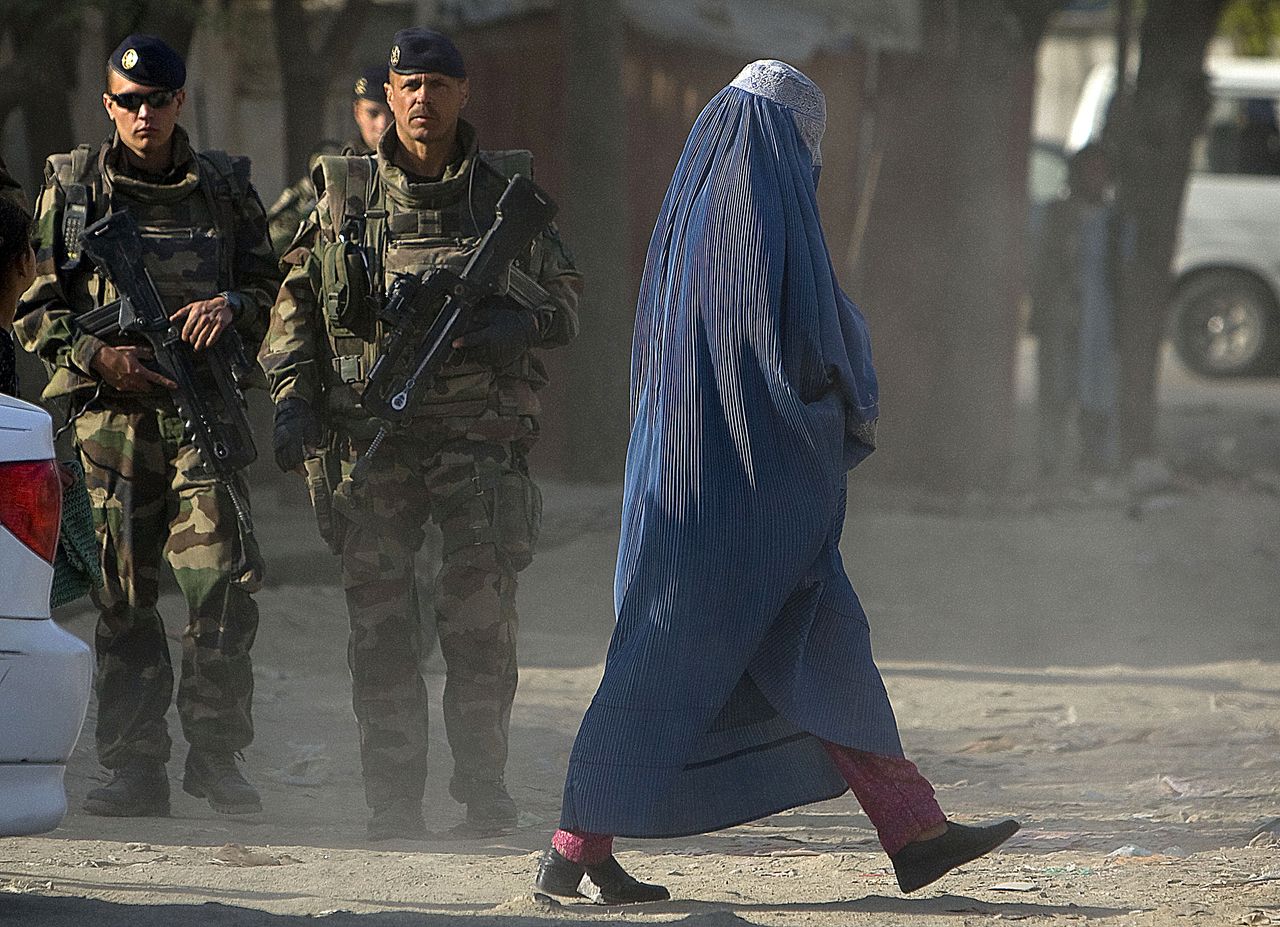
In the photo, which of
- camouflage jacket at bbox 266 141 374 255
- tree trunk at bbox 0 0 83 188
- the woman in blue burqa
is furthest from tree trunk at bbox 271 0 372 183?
the woman in blue burqa

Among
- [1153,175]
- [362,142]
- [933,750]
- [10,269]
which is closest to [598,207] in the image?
[1153,175]

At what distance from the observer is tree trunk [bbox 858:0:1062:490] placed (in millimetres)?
10000

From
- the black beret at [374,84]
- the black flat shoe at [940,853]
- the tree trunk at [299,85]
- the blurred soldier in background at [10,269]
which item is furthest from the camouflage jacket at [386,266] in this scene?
the tree trunk at [299,85]

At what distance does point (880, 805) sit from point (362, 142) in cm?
309

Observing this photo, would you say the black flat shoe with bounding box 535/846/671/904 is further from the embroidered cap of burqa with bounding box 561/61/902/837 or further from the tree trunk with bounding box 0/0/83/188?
the tree trunk with bounding box 0/0/83/188

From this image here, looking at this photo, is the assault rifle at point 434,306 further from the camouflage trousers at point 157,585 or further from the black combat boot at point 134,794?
the black combat boot at point 134,794

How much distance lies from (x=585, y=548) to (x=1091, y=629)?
2224mm

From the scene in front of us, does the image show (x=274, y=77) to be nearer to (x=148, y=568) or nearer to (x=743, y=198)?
(x=148, y=568)

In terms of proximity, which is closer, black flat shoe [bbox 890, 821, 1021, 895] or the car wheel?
black flat shoe [bbox 890, 821, 1021, 895]

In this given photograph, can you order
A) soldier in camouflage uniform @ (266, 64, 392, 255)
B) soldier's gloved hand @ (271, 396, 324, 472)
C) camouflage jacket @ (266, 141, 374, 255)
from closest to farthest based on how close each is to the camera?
soldier's gloved hand @ (271, 396, 324, 472)
soldier in camouflage uniform @ (266, 64, 392, 255)
camouflage jacket @ (266, 141, 374, 255)

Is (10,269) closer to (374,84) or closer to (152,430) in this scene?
(152,430)

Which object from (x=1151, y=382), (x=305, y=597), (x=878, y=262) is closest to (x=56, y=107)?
(x=305, y=597)

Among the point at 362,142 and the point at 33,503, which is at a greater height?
the point at 362,142

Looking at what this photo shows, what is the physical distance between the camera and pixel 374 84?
5621 millimetres
